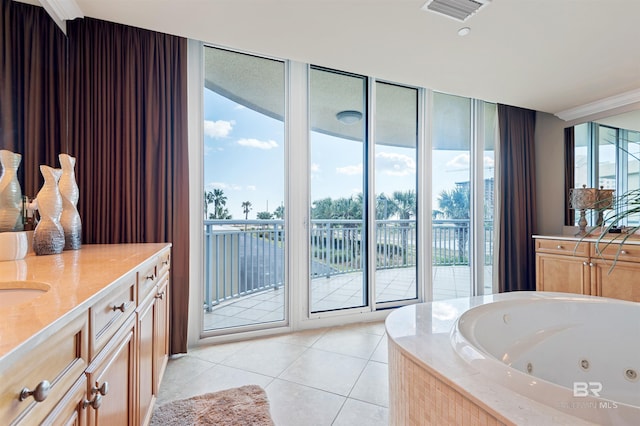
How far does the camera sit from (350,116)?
Answer: 3172mm

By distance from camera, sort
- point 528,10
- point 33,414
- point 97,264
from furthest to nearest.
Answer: point 528,10
point 97,264
point 33,414

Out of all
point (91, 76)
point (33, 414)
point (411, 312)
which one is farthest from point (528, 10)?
point (91, 76)

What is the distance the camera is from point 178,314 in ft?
7.47

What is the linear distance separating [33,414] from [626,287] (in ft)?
12.4

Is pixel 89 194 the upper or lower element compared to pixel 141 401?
upper

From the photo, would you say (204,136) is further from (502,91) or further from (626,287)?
(626,287)

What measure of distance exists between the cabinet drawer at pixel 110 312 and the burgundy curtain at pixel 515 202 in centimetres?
380

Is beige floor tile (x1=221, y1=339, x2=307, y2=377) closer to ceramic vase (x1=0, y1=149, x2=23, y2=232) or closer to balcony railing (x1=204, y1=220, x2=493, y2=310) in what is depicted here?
balcony railing (x1=204, y1=220, x2=493, y2=310)

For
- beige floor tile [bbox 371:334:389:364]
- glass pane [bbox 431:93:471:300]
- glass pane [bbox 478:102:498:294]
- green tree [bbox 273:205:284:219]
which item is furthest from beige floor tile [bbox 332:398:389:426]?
glass pane [bbox 478:102:498:294]

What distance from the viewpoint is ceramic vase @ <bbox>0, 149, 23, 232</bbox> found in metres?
1.35

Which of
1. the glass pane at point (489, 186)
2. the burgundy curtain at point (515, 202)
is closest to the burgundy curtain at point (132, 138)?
the glass pane at point (489, 186)

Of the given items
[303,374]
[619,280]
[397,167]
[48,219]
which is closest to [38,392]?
[48,219]

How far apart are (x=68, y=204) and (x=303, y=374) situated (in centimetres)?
174

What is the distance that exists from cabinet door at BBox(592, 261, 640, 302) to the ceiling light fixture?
2604 mm
